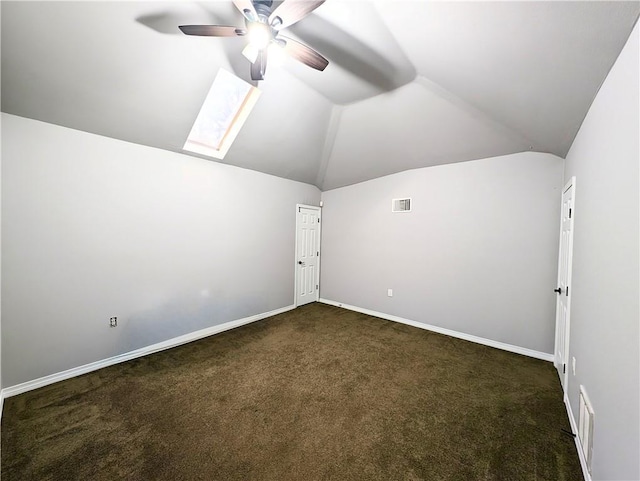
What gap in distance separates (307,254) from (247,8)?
150 inches

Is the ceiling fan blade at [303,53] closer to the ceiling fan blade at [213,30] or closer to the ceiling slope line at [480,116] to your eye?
the ceiling fan blade at [213,30]

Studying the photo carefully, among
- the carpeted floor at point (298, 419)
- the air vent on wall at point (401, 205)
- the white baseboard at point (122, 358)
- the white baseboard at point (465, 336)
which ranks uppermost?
the air vent on wall at point (401, 205)

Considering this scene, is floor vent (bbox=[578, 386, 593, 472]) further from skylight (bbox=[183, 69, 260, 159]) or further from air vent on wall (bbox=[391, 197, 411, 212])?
skylight (bbox=[183, 69, 260, 159])

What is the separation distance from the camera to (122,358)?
108 inches

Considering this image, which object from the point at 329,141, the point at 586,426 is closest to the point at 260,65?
the point at 329,141

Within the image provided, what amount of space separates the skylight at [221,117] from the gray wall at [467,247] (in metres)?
2.31

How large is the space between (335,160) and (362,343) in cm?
283

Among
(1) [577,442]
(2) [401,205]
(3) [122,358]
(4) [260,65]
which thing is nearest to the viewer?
(1) [577,442]

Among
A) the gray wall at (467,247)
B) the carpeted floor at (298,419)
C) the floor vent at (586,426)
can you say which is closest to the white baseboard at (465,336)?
the gray wall at (467,247)

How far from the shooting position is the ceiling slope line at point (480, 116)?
232 cm

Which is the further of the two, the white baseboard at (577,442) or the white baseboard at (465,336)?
the white baseboard at (465,336)

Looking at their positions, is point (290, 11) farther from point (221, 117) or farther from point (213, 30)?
point (221, 117)

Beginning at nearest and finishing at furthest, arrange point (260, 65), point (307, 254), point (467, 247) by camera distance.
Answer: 1. point (260, 65)
2. point (467, 247)
3. point (307, 254)

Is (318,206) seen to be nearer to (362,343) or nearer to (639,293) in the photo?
(362,343)
